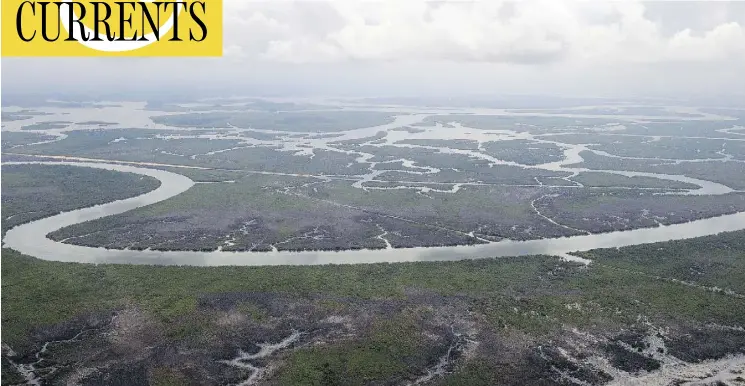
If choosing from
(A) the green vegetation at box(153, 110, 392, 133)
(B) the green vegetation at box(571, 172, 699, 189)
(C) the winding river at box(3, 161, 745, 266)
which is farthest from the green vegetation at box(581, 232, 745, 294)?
(A) the green vegetation at box(153, 110, 392, 133)

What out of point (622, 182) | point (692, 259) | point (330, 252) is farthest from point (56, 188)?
point (622, 182)

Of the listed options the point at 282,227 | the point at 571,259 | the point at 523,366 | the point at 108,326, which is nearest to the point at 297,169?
the point at 282,227

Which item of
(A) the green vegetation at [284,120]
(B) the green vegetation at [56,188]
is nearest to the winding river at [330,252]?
(B) the green vegetation at [56,188]

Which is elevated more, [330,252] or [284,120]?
[284,120]

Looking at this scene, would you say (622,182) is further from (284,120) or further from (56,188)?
(284,120)

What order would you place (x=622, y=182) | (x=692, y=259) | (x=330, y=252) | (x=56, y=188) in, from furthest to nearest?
1. (x=622, y=182)
2. (x=56, y=188)
3. (x=330, y=252)
4. (x=692, y=259)

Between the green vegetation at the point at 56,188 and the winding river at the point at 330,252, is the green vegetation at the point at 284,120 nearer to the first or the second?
the green vegetation at the point at 56,188

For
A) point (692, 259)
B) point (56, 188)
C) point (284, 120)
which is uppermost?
point (284, 120)

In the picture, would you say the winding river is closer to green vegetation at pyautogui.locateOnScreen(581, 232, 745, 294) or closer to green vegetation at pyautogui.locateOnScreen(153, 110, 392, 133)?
green vegetation at pyautogui.locateOnScreen(581, 232, 745, 294)

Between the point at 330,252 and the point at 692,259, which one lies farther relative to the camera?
the point at 330,252

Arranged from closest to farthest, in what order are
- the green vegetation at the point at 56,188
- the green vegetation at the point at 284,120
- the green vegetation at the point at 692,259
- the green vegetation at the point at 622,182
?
the green vegetation at the point at 692,259
the green vegetation at the point at 56,188
the green vegetation at the point at 622,182
the green vegetation at the point at 284,120

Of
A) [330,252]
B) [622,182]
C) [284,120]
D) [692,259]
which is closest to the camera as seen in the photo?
[692,259]

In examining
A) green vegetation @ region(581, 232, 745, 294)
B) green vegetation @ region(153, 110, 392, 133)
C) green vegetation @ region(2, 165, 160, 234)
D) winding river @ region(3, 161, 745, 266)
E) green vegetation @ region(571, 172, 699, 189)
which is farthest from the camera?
green vegetation @ region(153, 110, 392, 133)
